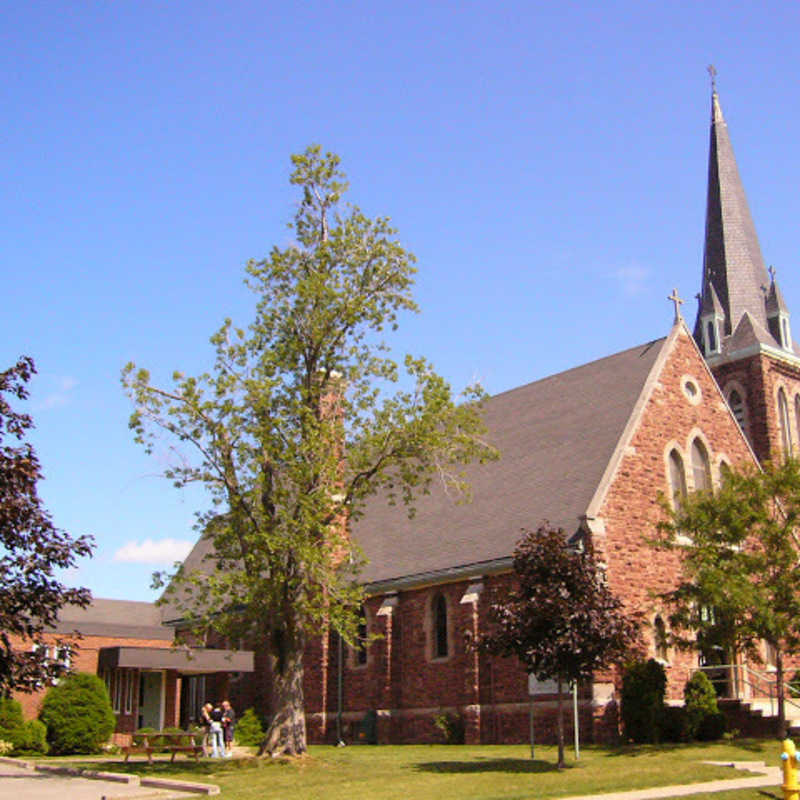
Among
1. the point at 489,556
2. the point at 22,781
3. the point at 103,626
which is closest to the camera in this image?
the point at 22,781

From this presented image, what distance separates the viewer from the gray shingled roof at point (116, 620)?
3556 centimetres

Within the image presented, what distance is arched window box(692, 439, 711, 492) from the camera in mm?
30219

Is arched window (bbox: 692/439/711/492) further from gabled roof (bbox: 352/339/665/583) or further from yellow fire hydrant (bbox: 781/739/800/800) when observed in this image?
yellow fire hydrant (bbox: 781/739/800/800)

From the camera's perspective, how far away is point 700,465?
30.5 meters

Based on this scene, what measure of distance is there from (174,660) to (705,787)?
2005cm

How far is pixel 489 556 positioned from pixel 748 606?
23.8ft

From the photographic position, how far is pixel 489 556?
27.3m

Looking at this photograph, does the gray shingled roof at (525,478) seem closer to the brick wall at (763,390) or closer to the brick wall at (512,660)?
the brick wall at (512,660)

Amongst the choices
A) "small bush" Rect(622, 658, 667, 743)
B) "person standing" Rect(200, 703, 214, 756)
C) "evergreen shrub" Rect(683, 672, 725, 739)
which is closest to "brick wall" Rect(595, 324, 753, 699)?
"small bush" Rect(622, 658, 667, 743)

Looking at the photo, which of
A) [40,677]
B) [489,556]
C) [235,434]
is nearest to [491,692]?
[489,556]

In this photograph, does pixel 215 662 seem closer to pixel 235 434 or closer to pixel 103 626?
pixel 103 626

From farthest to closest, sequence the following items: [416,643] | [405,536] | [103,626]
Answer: [103,626] < [405,536] < [416,643]

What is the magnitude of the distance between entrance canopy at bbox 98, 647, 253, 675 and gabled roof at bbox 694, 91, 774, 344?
26.3 meters

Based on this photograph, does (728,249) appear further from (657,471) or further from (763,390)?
(657,471)
